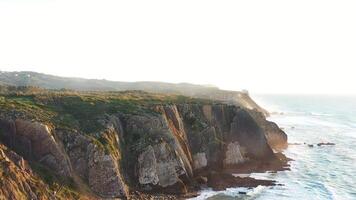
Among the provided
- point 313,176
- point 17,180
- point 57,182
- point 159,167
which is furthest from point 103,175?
point 313,176

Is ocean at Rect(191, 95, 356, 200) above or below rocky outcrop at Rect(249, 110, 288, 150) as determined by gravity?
below

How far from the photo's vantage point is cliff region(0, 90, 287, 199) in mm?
49844

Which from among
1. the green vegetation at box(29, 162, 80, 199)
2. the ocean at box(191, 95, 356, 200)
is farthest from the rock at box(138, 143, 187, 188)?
the green vegetation at box(29, 162, 80, 199)

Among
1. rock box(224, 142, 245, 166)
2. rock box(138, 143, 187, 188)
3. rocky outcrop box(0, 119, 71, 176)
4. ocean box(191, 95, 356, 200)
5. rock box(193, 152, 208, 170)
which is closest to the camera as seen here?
rocky outcrop box(0, 119, 71, 176)

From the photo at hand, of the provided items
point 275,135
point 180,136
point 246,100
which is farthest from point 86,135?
point 246,100

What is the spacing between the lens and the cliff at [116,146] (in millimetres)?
49844

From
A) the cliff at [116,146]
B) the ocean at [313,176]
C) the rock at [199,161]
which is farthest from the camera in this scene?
the rock at [199,161]

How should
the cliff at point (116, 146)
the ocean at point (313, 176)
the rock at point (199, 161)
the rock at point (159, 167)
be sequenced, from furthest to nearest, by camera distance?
the rock at point (199, 161) → the ocean at point (313, 176) → the rock at point (159, 167) → the cliff at point (116, 146)

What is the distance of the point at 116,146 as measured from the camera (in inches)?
2292

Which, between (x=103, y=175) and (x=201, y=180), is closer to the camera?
(x=103, y=175)

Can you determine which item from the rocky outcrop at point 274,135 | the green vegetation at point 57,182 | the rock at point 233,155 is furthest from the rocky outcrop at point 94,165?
the rocky outcrop at point 274,135

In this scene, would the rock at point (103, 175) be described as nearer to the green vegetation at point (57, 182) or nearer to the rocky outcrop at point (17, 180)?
the green vegetation at point (57, 182)

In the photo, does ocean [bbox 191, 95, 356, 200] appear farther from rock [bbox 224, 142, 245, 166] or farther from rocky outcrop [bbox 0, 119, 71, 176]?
rocky outcrop [bbox 0, 119, 71, 176]

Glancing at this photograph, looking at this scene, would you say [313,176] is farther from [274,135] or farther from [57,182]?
[57,182]
